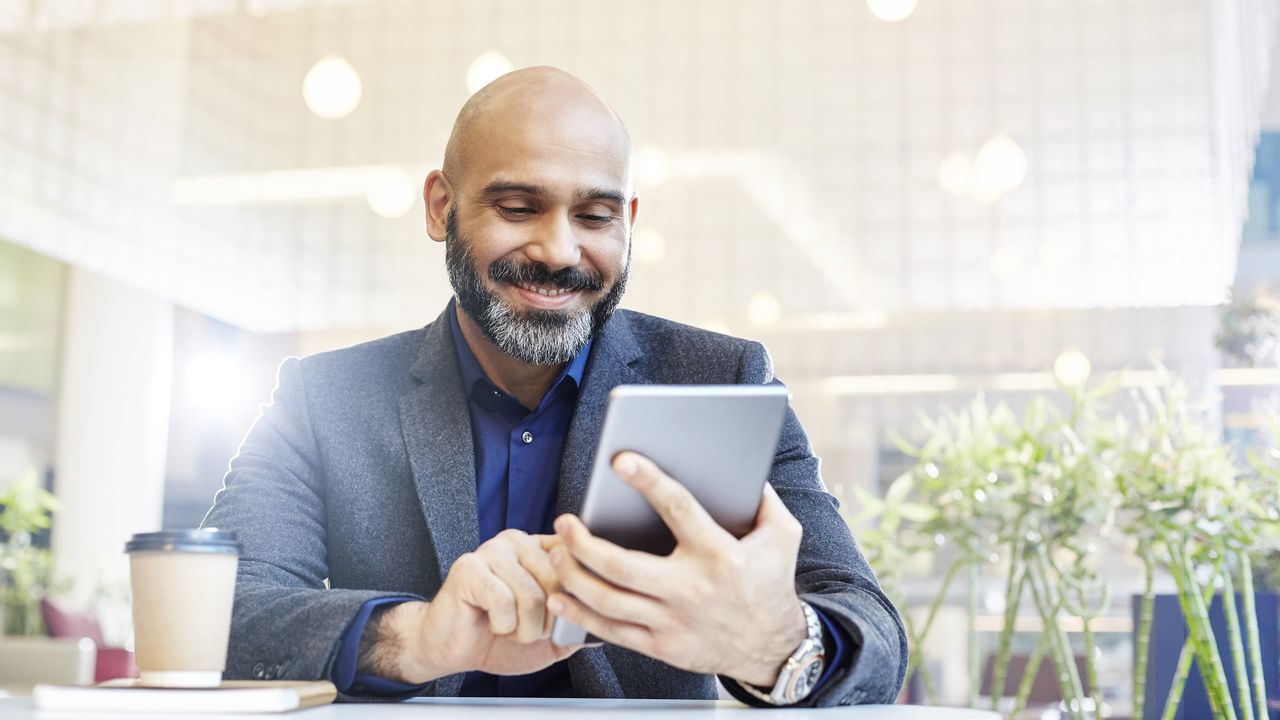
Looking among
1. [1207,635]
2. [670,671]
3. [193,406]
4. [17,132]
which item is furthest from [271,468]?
[193,406]

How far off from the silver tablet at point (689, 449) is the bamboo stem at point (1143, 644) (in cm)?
193

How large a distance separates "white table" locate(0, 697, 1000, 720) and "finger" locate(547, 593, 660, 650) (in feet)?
0.15

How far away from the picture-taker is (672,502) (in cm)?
75

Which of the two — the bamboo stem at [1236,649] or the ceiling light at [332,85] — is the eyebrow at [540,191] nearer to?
the bamboo stem at [1236,649]

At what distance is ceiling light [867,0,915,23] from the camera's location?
17.1 feet

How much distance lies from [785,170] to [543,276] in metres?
4.54

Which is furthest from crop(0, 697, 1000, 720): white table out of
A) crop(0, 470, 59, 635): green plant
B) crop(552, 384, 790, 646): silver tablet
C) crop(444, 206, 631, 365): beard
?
crop(0, 470, 59, 635): green plant

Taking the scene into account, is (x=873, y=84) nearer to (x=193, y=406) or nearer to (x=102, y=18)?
(x=102, y=18)

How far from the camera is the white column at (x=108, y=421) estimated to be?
7.35 m

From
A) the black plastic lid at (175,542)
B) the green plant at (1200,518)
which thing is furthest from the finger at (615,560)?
the green plant at (1200,518)

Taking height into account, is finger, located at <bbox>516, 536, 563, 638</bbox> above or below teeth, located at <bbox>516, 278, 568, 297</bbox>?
below

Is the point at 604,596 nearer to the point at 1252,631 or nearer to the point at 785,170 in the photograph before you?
the point at 1252,631

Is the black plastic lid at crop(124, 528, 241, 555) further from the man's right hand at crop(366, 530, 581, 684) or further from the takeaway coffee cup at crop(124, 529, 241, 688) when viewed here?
the man's right hand at crop(366, 530, 581, 684)

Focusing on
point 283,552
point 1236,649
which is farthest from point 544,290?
point 1236,649
